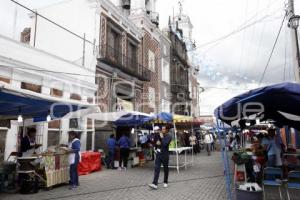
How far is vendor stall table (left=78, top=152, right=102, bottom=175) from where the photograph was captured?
12.7 metres

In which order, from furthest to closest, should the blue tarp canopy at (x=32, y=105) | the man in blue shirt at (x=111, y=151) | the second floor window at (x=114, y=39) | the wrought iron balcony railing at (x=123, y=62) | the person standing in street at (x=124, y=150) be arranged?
the second floor window at (x=114, y=39)
the wrought iron balcony railing at (x=123, y=62)
the man in blue shirt at (x=111, y=151)
the person standing in street at (x=124, y=150)
the blue tarp canopy at (x=32, y=105)

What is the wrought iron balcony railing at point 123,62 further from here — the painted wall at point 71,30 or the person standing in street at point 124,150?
the person standing in street at point 124,150

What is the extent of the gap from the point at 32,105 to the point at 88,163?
5010 millimetres

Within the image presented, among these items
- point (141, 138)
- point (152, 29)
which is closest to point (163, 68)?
point (152, 29)

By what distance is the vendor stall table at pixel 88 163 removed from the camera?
12.7 metres

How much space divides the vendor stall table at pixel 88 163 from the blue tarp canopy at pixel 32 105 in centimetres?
249

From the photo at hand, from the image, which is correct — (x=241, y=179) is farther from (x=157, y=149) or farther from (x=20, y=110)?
(x=20, y=110)

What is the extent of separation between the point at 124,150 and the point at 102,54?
6710 millimetres

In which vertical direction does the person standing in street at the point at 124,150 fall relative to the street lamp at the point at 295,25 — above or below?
below

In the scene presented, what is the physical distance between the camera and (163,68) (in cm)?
3164

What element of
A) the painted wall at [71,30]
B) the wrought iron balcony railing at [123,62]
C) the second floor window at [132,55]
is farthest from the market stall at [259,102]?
the second floor window at [132,55]

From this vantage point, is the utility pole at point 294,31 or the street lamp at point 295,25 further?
the street lamp at point 295,25

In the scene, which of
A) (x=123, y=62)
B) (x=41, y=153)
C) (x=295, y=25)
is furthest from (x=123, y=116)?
(x=295, y=25)

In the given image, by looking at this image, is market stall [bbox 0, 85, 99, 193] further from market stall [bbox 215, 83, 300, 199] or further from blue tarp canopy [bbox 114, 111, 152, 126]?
blue tarp canopy [bbox 114, 111, 152, 126]
